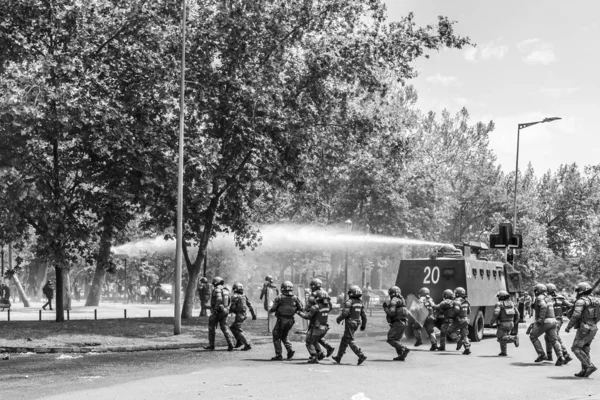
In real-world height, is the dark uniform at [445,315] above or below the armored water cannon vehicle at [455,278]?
below

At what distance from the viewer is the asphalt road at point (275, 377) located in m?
12.2

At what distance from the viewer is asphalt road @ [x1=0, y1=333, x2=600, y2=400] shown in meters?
12.2

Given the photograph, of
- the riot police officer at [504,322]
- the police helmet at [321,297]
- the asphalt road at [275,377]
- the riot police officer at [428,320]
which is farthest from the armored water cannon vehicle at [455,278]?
the police helmet at [321,297]

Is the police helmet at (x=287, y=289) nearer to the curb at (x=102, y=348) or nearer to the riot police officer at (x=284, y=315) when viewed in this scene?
the riot police officer at (x=284, y=315)

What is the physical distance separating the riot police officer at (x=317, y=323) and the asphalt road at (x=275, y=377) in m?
0.30

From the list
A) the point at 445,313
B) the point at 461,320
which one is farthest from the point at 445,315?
the point at 461,320

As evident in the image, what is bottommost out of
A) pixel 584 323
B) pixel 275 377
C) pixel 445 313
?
pixel 275 377

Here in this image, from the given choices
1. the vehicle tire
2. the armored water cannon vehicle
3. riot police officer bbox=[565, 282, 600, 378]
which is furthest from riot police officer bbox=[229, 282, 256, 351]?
the vehicle tire

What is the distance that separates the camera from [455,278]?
23984 millimetres

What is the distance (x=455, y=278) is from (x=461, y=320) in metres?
3.51

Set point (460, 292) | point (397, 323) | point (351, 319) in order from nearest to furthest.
A: 1. point (351, 319)
2. point (397, 323)
3. point (460, 292)

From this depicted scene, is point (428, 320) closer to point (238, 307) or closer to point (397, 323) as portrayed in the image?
point (397, 323)

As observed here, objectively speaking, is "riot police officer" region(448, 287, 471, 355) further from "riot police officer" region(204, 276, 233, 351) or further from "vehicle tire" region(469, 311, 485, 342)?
"riot police officer" region(204, 276, 233, 351)

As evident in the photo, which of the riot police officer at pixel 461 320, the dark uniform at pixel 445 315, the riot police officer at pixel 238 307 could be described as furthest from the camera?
the dark uniform at pixel 445 315
